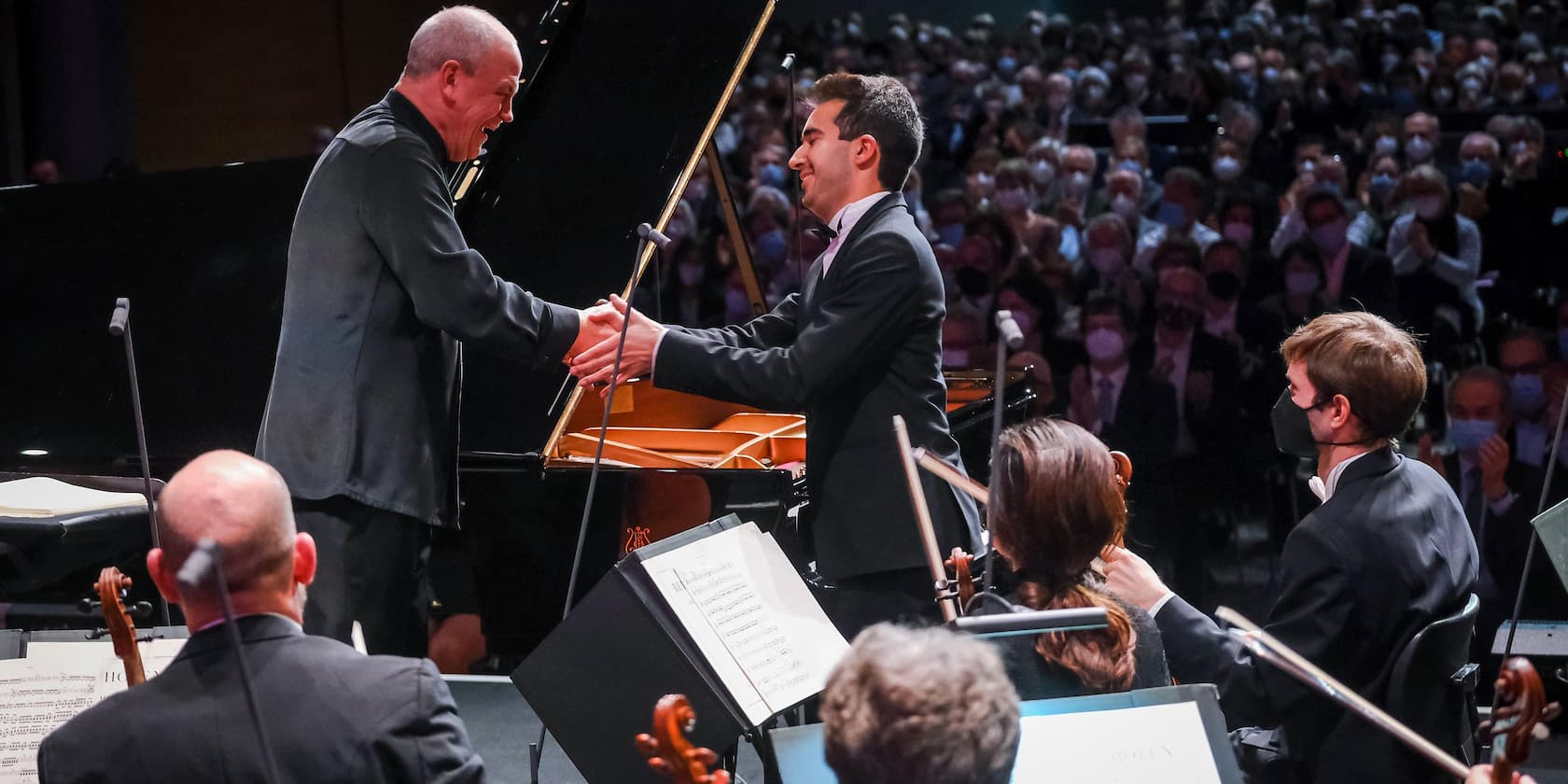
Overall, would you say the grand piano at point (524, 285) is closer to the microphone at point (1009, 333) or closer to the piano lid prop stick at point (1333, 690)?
the microphone at point (1009, 333)

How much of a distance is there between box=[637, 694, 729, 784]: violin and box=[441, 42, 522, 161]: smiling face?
5.18ft

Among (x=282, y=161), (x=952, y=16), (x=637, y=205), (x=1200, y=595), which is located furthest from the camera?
(x=952, y=16)

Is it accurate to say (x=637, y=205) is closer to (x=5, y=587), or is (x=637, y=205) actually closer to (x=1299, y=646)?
(x=5, y=587)

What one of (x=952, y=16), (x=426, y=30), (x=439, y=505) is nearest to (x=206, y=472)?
(x=439, y=505)

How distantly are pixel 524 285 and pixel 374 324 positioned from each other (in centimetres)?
123

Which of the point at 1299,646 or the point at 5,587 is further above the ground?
the point at 1299,646

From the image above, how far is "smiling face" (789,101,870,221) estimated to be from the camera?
2967mm

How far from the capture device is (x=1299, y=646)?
251cm

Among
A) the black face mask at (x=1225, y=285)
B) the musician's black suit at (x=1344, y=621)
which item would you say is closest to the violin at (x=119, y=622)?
the musician's black suit at (x=1344, y=621)

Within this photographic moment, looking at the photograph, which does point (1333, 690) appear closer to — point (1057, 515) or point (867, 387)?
point (1057, 515)

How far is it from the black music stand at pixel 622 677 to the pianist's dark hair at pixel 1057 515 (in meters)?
0.63

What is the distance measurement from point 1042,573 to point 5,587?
8.90 feet

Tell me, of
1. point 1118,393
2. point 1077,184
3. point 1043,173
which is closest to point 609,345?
point 1118,393

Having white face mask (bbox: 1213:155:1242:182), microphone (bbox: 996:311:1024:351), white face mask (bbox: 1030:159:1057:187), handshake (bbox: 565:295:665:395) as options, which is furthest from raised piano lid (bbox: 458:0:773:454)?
white face mask (bbox: 1213:155:1242:182)
